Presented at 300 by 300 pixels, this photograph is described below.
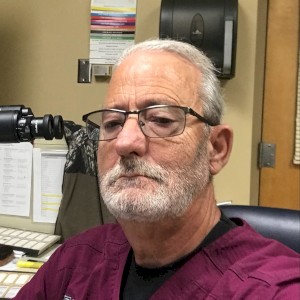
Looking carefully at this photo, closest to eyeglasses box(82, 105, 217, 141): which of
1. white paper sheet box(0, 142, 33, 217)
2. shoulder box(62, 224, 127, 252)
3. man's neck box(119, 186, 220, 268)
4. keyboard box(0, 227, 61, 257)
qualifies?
A: man's neck box(119, 186, 220, 268)

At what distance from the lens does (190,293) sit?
0.80 metres

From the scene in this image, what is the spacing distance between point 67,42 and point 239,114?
918 millimetres

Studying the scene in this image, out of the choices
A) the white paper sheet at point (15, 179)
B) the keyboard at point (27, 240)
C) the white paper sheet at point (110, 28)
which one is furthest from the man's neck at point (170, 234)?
the white paper sheet at point (110, 28)

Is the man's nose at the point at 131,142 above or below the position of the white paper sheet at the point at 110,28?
below

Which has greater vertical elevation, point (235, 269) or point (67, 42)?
point (67, 42)

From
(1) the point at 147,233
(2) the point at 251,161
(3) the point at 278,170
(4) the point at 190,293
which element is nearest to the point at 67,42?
(2) the point at 251,161

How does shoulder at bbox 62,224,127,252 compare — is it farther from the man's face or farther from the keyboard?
the keyboard

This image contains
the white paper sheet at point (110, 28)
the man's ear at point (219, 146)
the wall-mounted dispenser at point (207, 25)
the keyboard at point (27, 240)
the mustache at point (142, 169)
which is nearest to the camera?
the mustache at point (142, 169)

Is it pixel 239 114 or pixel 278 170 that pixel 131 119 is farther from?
pixel 278 170

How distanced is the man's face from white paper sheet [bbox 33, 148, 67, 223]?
0.79 m

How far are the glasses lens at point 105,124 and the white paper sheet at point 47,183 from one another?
0.70 m

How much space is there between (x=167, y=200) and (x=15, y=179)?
3.70ft

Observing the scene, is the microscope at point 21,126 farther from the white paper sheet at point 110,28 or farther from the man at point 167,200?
the white paper sheet at point 110,28

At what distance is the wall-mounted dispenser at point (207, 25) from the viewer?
1655 millimetres
